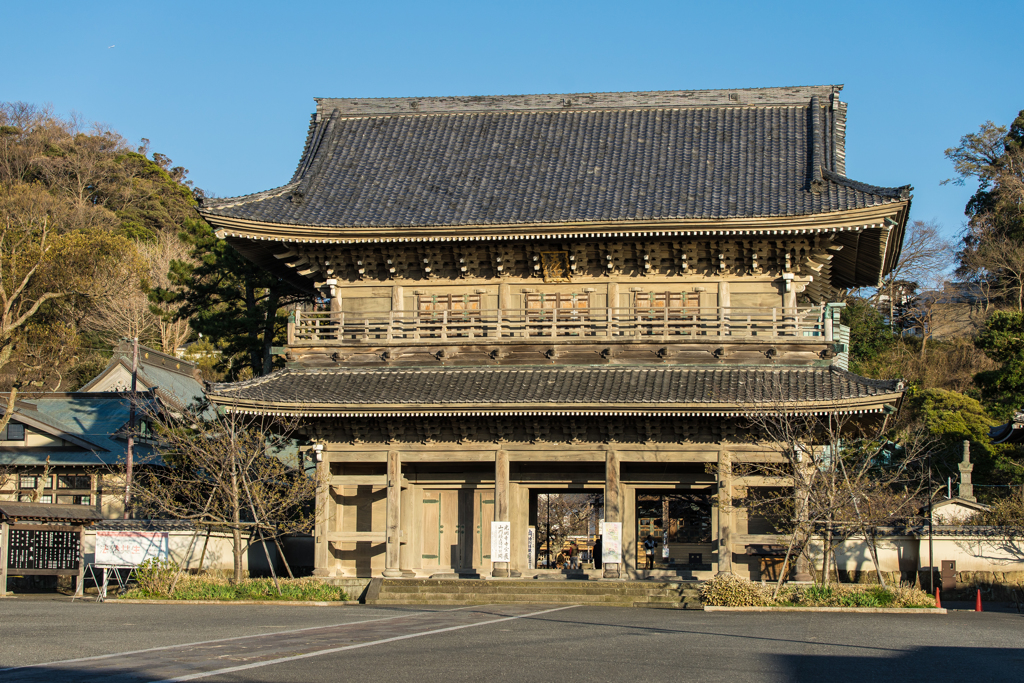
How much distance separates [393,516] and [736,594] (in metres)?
8.84

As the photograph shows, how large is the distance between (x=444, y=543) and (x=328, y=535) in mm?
3402

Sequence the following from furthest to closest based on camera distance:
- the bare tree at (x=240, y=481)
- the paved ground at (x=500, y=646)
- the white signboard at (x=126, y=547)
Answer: the white signboard at (x=126, y=547) < the bare tree at (x=240, y=481) < the paved ground at (x=500, y=646)

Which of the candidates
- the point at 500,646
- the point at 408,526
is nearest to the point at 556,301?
the point at 408,526

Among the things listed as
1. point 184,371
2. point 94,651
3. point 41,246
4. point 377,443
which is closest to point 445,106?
point 377,443

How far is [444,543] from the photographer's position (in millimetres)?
26781

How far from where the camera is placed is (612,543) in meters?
24.1

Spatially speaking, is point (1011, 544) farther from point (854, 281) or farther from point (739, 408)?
point (739, 408)

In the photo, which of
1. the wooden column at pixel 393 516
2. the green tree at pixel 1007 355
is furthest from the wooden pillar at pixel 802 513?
the green tree at pixel 1007 355

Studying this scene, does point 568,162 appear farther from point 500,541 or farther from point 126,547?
point 126,547

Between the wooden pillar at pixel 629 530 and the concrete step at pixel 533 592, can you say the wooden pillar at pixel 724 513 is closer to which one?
the concrete step at pixel 533 592

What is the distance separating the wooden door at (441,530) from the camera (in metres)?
26.8

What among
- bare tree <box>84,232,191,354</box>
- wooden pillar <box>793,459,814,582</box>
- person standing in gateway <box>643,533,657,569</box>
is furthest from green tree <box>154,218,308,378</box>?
bare tree <box>84,232,191,354</box>

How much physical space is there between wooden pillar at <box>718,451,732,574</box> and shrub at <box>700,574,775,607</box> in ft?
8.00

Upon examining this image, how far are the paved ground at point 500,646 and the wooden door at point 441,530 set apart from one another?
287 inches
